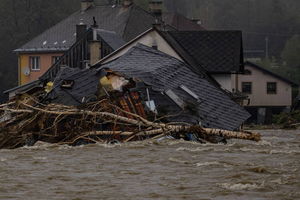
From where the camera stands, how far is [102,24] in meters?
76.4

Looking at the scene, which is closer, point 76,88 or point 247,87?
point 76,88

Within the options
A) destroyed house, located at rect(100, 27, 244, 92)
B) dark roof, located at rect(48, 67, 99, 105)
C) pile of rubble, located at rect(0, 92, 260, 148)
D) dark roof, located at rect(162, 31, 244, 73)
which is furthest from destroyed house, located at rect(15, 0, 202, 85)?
pile of rubble, located at rect(0, 92, 260, 148)

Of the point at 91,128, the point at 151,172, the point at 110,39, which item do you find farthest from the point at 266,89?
the point at 151,172

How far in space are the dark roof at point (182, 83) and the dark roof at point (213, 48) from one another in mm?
9967


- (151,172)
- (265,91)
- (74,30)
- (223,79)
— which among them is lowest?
(151,172)

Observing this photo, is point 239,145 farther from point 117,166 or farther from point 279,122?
point 279,122

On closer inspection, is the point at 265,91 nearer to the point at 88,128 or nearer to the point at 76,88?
the point at 76,88

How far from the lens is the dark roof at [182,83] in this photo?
3161 cm

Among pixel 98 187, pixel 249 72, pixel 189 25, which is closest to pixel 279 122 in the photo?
pixel 249 72

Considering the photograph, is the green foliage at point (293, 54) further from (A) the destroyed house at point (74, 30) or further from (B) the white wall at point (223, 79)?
(B) the white wall at point (223, 79)

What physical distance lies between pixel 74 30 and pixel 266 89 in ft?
50.5

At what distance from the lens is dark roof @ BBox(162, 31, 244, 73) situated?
1946 inches

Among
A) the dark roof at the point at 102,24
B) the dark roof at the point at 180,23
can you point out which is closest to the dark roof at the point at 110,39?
the dark roof at the point at 102,24

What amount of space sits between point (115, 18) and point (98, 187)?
5939cm
